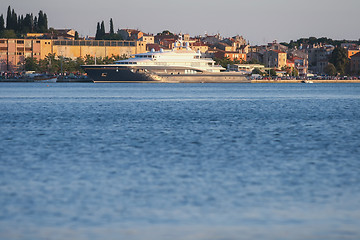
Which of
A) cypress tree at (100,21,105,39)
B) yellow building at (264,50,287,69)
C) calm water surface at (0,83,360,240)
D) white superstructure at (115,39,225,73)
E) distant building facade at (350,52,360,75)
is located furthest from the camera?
cypress tree at (100,21,105,39)

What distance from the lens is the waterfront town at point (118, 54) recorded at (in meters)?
142

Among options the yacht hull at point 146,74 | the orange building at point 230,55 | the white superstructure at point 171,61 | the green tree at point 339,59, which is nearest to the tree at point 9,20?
the orange building at point 230,55

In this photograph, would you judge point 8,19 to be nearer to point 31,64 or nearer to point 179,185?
point 31,64

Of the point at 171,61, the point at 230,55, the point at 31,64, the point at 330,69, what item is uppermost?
the point at 230,55

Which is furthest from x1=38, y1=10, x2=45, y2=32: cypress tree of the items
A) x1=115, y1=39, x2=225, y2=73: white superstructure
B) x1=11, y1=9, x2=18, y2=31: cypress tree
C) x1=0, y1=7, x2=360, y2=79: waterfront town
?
x1=115, y1=39, x2=225, y2=73: white superstructure

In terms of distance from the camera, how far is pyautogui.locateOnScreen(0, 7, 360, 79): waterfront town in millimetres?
142125

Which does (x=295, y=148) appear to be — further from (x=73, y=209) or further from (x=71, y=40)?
(x=71, y=40)

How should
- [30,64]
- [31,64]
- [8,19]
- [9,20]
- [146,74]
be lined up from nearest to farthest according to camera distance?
[146,74], [31,64], [30,64], [8,19], [9,20]

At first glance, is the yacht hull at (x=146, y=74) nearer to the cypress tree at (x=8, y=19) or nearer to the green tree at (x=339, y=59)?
the cypress tree at (x=8, y=19)

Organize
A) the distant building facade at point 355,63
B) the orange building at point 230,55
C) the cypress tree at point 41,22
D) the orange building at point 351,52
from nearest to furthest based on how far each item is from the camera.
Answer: the orange building at point 230,55 → the cypress tree at point 41,22 → the distant building facade at point 355,63 → the orange building at point 351,52

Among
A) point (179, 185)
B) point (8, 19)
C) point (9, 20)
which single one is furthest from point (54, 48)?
point (179, 185)

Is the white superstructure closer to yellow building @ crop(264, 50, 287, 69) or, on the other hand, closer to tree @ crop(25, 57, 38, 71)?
tree @ crop(25, 57, 38, 71)

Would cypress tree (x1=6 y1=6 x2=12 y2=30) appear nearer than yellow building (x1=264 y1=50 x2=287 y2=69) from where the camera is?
Yes

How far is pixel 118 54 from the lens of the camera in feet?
506
